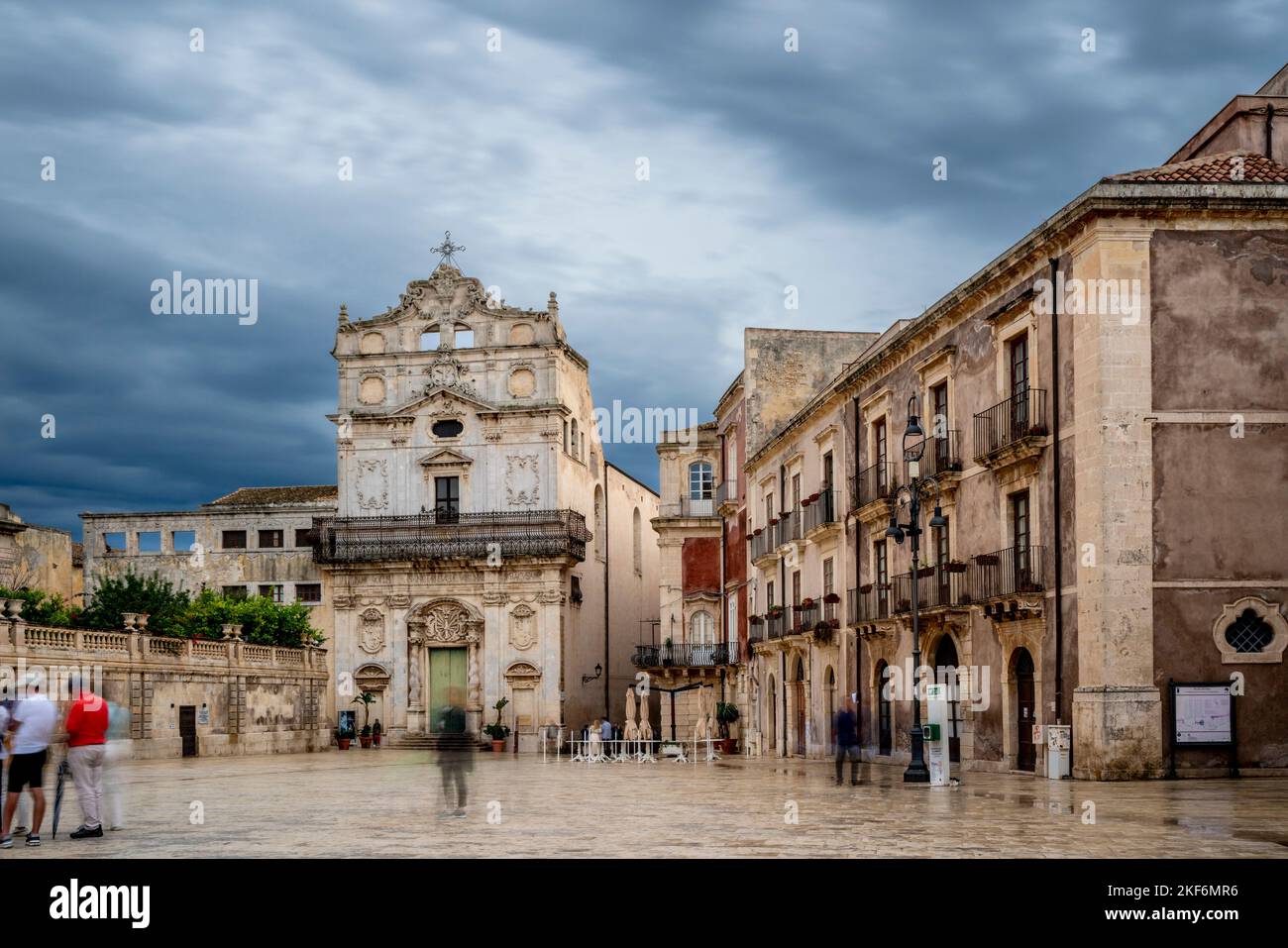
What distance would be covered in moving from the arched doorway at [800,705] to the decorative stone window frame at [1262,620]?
19570 mm

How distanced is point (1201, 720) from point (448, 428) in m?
40.4

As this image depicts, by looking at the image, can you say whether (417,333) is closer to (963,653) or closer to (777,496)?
(777,496)

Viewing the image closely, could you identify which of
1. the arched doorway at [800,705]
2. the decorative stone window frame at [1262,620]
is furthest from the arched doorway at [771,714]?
the decorative stone window frame at [1262,620]

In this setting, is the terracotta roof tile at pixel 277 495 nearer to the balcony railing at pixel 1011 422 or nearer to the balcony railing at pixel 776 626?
the balcony railing at pixel 776 626

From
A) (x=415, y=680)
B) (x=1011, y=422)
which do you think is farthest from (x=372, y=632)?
(x=1011, y=422)

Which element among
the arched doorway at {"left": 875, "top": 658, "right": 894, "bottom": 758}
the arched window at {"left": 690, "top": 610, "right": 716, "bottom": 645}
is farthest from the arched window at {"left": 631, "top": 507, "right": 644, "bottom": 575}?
the arched doorway at {"left": 875, "top": 658, "right": 894, "bottom": 758}

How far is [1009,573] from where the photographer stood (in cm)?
2675

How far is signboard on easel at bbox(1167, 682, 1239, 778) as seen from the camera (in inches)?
918

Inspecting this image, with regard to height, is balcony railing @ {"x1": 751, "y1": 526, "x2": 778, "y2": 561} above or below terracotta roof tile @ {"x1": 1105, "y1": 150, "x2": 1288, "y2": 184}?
below

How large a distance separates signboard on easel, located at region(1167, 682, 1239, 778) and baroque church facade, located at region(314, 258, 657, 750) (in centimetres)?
3610

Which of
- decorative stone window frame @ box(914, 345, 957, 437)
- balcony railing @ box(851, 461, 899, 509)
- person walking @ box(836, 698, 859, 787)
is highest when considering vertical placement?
decorative stone window frame @ box(914, 345, 957, 437)

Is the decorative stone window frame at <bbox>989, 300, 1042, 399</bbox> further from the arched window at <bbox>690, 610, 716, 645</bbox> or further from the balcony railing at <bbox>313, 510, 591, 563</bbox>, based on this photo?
the balcony railing at <bbox>313, 510, 591, 563</bbox>

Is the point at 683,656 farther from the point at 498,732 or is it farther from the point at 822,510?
the point at 822,510

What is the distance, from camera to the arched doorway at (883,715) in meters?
34.1
